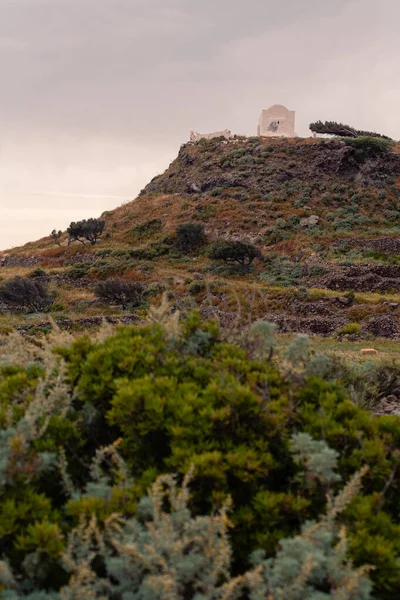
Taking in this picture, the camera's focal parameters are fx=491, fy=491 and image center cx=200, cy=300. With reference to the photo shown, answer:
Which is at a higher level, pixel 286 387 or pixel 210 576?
pixel 286 387

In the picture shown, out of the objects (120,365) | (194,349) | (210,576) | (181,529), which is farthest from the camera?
(194,349)

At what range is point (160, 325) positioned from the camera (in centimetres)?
370

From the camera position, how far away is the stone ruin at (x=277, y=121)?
57062mm

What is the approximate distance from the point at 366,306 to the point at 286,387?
17.5m

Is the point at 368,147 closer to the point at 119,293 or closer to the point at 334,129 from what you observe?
the point at 334,129

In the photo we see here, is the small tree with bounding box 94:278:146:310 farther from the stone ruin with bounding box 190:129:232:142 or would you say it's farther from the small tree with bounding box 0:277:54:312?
the stone ruin with bounding box 190:129:232:142

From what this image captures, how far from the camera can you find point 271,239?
3394 centimetres

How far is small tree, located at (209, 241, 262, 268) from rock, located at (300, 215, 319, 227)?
6.52 m

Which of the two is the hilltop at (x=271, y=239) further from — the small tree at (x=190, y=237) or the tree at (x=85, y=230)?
the tree at (x=85, y=230)

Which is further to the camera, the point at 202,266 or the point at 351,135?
the point at 351,135

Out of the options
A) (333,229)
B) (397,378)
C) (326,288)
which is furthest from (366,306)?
(333,229)

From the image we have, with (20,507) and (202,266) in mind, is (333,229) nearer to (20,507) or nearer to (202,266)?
(202,266)

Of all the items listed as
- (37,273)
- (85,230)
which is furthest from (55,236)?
(37,273)

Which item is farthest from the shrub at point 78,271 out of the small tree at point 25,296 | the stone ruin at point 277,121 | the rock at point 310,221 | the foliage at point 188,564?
the stone ruin at point 277,121
